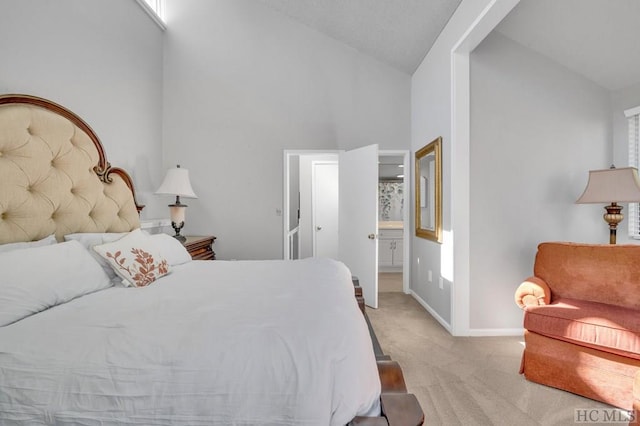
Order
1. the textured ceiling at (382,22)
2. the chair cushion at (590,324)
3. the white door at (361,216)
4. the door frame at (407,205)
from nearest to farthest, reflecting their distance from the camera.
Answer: the chair cushion at (590,324) < the textured ceiling at (382,22) < the white door at (361,216) < the door frame at (407,205)

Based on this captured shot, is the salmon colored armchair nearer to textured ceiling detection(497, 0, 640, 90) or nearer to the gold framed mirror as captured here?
the gold framed mirror

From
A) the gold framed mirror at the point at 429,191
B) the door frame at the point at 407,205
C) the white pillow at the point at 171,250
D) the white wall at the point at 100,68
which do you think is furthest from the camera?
the door frame at the point at 407,205

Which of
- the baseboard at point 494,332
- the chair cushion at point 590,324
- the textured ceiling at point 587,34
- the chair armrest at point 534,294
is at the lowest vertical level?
the baseboard at point 494,332

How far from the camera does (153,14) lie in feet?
11.0

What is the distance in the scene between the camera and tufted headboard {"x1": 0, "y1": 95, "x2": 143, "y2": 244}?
5.19 ft

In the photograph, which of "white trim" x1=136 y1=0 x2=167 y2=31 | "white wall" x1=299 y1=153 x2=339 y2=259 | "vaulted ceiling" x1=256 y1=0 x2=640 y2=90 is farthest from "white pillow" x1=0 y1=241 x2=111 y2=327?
"white wall" x1=299 y1=153 x2=339 y2=259

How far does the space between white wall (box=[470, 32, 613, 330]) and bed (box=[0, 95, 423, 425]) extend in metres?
1.80

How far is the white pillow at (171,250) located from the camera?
201 cm

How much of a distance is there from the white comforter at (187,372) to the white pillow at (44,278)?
0.16 meters

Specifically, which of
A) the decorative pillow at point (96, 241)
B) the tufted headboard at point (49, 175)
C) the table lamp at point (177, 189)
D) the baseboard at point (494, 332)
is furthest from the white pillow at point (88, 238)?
the baseboard at point (494, 332)

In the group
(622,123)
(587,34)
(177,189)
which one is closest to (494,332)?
(622,123)

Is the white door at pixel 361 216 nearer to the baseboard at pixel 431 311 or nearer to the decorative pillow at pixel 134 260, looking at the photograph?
A: the baseboard at pixel 431 311

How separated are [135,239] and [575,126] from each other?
3.64 metres

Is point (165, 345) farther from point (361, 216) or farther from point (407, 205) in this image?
point (407, 205)
